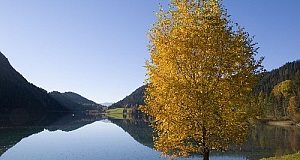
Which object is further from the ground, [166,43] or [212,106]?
[166,43]

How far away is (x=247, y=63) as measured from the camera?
70.8ft

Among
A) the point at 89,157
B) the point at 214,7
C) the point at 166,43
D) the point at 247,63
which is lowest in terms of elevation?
the point at 89,157

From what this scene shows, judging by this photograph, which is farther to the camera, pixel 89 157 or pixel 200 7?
pixel 89 157

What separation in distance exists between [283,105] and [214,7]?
183038 mm

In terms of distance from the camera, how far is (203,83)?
21266 mm

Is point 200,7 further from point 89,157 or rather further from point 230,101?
point 89,157

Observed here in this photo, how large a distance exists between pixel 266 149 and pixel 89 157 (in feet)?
132

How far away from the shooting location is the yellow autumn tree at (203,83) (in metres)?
21.0

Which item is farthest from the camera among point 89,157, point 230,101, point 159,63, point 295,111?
point 295,111

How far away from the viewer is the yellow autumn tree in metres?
21.0

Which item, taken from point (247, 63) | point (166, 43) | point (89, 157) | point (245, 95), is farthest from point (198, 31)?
point (89, 157)

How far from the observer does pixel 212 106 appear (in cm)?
2081

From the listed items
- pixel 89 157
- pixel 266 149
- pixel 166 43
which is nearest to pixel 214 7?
pixel 166 43

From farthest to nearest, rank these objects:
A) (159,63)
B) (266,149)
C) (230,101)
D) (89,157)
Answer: (266,149) < (89,157) < (159,63) < (230,101)
